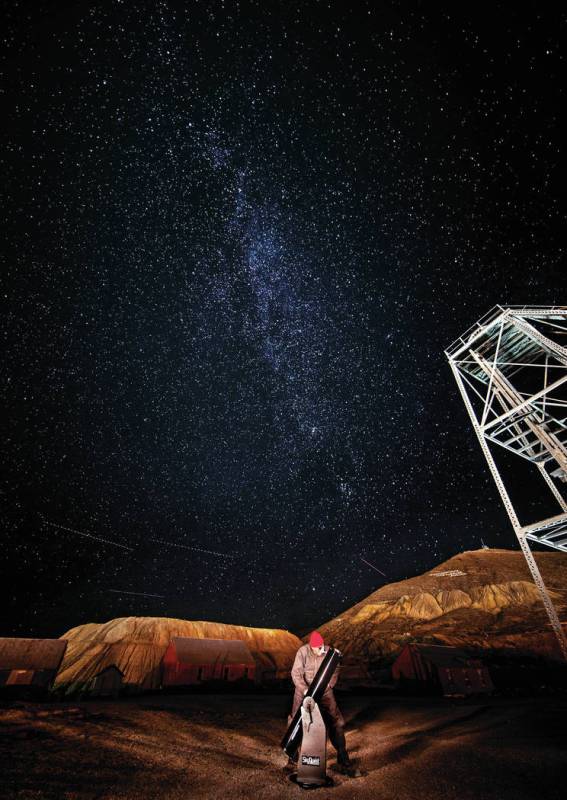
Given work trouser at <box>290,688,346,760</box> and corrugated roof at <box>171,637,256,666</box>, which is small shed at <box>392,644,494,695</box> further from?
work trouser at <box>290,688,346,760</box>

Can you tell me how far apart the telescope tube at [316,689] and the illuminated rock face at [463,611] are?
5167 centimetres

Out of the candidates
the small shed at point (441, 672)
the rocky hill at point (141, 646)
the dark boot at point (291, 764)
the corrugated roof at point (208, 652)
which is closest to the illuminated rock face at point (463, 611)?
the rocky hill at point (141, 646)

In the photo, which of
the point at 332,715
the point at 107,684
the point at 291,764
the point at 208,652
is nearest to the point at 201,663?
the point at 208,652

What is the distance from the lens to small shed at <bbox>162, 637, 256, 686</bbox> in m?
40.0

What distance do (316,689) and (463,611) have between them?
7777 cm

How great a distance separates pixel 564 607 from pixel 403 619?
29.3m

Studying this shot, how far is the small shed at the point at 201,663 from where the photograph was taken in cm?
3997

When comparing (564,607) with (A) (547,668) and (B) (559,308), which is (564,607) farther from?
(B) (559,308)

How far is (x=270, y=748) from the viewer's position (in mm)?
8312

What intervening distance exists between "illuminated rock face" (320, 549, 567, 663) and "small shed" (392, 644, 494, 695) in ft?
59.4

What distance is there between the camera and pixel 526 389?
1473 centimetres

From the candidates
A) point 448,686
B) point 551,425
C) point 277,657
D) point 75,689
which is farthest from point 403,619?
point 551,425

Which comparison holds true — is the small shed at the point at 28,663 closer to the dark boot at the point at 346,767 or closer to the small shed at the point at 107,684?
the small shed at the point at 107,684

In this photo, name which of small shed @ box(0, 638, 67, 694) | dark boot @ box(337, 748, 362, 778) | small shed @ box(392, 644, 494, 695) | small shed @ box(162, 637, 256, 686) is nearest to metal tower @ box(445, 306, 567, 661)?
dark boot @ box(337, 748, 362, 778)
